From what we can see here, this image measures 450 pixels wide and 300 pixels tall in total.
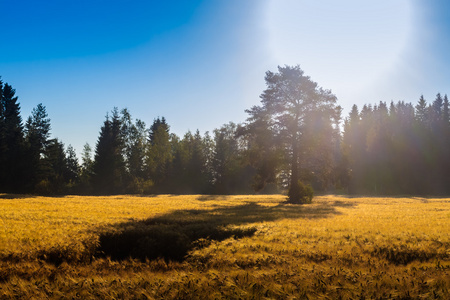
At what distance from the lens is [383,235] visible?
8586 mm

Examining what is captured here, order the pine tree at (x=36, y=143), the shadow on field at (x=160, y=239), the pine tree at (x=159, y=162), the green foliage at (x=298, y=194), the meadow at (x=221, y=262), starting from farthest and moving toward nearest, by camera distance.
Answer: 1. the pine tree at (x=159, y=162)
2. the pine tree at (x=36, y=143)
3. the green foliage at (x=298, y=194)
4. the shadow on field at (x=160, y=239)
5. the meadow at (x=221, y=262)

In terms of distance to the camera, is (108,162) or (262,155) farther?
(108,162)

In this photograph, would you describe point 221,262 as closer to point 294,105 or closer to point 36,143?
point 294,105

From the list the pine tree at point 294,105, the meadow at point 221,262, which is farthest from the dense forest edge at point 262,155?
the meadow at point 221,262

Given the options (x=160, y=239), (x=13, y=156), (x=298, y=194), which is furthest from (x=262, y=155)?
(x=13, y=156)

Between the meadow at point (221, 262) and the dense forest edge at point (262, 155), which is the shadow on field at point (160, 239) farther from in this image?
the dense forest edge at point (262, 155)

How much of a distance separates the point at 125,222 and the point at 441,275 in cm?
906

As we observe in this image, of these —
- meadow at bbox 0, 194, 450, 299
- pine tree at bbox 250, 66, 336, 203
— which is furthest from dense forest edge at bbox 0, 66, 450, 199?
meadow at bbox 0, 194, 450, 299

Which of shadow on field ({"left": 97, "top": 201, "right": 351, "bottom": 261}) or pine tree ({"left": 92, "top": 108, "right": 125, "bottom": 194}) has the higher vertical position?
pine tree ({"left": 92, "top": 108, "right": 125, "bottom": 194})

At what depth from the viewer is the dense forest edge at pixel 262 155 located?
2648cm

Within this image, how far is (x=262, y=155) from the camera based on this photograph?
26.8 m

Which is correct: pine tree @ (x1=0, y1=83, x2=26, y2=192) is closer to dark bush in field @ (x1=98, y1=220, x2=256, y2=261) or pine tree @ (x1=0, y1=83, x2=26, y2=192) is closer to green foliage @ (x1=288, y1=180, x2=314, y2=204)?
green foliage @ (x1=288, y1=180, x2=314, y2=204)

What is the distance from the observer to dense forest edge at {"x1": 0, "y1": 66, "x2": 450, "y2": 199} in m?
26.5

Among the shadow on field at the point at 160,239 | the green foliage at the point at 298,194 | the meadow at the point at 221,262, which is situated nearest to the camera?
the meadow at the point at 221,262
